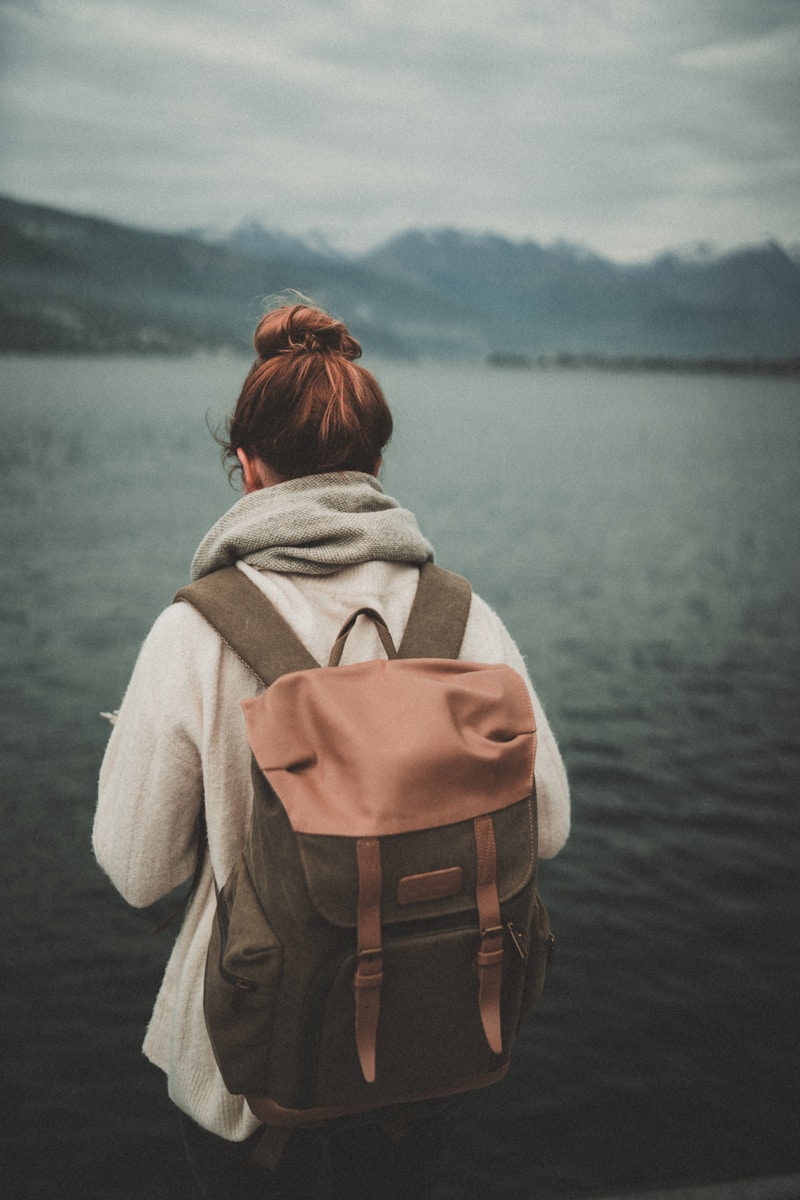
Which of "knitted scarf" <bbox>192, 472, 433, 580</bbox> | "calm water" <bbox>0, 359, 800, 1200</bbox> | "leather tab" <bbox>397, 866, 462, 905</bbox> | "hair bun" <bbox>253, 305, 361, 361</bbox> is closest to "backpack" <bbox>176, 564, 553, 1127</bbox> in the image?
"leather tab" <bbox>397, 866, 462, 905</bbox>

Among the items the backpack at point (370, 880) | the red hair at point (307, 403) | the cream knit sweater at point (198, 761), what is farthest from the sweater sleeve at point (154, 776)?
the red hair at point (307, 403)

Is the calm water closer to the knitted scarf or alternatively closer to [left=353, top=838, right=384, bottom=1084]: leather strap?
the knitted scarf

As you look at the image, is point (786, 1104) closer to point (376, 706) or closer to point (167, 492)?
point (376, 706)

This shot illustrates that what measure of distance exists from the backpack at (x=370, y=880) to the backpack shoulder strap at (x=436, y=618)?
0.29ft

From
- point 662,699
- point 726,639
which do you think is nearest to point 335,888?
point 662,699

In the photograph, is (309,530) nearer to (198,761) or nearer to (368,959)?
(198,761)

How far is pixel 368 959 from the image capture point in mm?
1382

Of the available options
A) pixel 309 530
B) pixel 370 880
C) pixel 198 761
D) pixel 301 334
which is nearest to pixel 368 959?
pixel 370 880

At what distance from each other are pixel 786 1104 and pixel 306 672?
461cm

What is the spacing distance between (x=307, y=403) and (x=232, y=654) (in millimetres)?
459

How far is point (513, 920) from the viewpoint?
1.47m

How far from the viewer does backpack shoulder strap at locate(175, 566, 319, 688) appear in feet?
5.02

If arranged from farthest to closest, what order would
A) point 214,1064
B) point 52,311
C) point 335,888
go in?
point 52,311
point 214,1064
point 335,888

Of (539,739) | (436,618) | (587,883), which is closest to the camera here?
(436,618)
